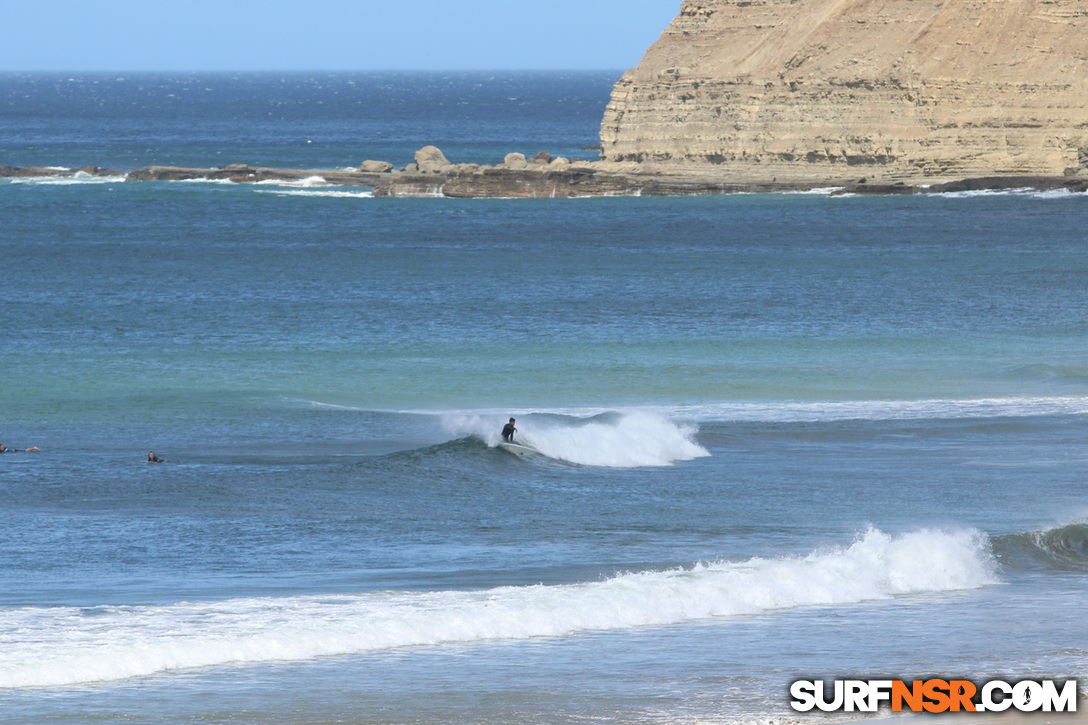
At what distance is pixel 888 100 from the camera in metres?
78.1

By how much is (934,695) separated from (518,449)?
13.7 metres

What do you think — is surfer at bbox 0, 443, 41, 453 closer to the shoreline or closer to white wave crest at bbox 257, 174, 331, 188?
the shoreline

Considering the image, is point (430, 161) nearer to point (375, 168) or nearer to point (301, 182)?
point (375, 168)

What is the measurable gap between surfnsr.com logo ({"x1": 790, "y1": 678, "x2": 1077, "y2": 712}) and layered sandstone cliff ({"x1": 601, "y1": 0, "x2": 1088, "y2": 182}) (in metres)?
69.7

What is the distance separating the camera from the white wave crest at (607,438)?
25219 mm

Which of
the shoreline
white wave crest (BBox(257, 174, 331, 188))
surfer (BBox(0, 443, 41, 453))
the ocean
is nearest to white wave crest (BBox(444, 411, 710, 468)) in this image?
the ocean

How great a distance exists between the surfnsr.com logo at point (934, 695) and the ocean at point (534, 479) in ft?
0.80

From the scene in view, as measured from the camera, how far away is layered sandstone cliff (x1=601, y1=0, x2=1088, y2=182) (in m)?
77.6

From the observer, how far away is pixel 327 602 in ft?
51.1

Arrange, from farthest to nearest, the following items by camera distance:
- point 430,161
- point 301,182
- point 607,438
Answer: point 430,161, point 301,182, point 607,438

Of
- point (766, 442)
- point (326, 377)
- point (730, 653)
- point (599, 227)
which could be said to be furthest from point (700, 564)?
point (599, 227)

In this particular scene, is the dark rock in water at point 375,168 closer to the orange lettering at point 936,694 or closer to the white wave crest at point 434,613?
the white wave crest at point 434,613

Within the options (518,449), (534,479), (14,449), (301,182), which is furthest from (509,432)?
(301,182)

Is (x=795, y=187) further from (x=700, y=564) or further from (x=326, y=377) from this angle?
(x=700, y=564)
